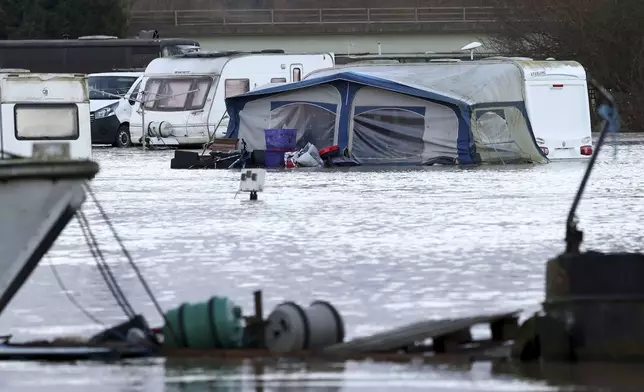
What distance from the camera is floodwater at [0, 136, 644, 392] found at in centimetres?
941

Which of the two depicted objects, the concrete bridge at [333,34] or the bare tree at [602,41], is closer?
the bare tree at [602,41]

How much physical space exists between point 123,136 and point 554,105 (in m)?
15.8

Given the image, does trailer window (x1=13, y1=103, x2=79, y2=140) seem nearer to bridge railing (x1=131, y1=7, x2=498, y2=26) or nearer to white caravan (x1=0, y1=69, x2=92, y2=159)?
white caravan (x1=0, y1=69, x2=92, y2=159)

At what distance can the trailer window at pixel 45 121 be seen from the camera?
1174 inches

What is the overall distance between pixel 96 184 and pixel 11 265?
16905 mm

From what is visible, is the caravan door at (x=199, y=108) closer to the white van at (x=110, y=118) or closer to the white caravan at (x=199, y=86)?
the white caravan at (x=199, y=86)

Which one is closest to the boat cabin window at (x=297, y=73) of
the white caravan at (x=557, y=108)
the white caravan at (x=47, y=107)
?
the white caravan at (x=557, y=108)

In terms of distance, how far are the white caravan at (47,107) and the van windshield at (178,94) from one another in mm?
13834

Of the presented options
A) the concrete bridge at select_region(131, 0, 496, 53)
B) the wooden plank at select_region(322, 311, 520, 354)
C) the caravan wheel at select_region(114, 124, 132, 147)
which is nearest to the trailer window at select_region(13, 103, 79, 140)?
the caravan wheel at select_region(114, 124, 132, 147)

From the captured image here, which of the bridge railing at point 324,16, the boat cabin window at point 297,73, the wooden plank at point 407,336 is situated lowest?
the wooden plank at point 407,336

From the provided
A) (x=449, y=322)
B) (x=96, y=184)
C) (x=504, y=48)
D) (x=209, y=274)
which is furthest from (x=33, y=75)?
(x=504, y=48)

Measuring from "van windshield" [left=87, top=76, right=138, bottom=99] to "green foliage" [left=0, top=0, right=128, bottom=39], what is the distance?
2830cm

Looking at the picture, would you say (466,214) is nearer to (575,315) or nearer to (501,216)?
(501,216)

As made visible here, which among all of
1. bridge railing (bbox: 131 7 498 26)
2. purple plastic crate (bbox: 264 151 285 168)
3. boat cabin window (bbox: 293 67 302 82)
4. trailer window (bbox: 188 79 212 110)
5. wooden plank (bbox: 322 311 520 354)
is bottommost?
purple plastic crate (bbox: 264 151 285 168)
